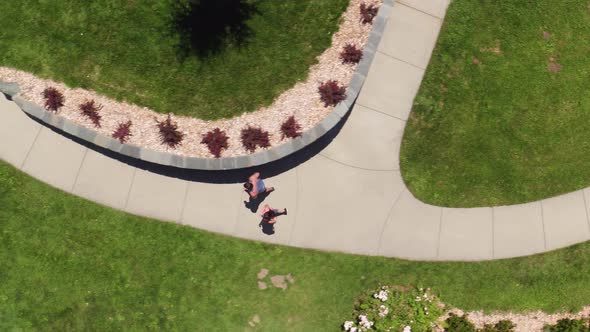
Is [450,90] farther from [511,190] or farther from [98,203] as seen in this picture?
[98,203]

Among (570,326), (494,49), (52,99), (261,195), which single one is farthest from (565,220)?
(52,99)

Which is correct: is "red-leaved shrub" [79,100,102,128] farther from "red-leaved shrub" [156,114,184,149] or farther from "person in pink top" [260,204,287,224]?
"person in pink top" [260,204,287,224]

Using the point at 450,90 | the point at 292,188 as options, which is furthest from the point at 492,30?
the point at 292,188

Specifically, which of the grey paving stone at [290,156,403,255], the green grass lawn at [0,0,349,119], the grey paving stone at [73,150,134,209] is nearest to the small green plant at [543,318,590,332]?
the grey paving stone at [290,156,403,255]

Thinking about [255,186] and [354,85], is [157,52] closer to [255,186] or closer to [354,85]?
[255,186]

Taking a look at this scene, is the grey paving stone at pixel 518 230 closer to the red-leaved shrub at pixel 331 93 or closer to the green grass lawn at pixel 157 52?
the red-leaved shrub at pixel 331 93

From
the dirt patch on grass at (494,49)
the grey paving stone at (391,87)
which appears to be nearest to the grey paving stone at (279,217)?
the grey paving stone at (391,87)
